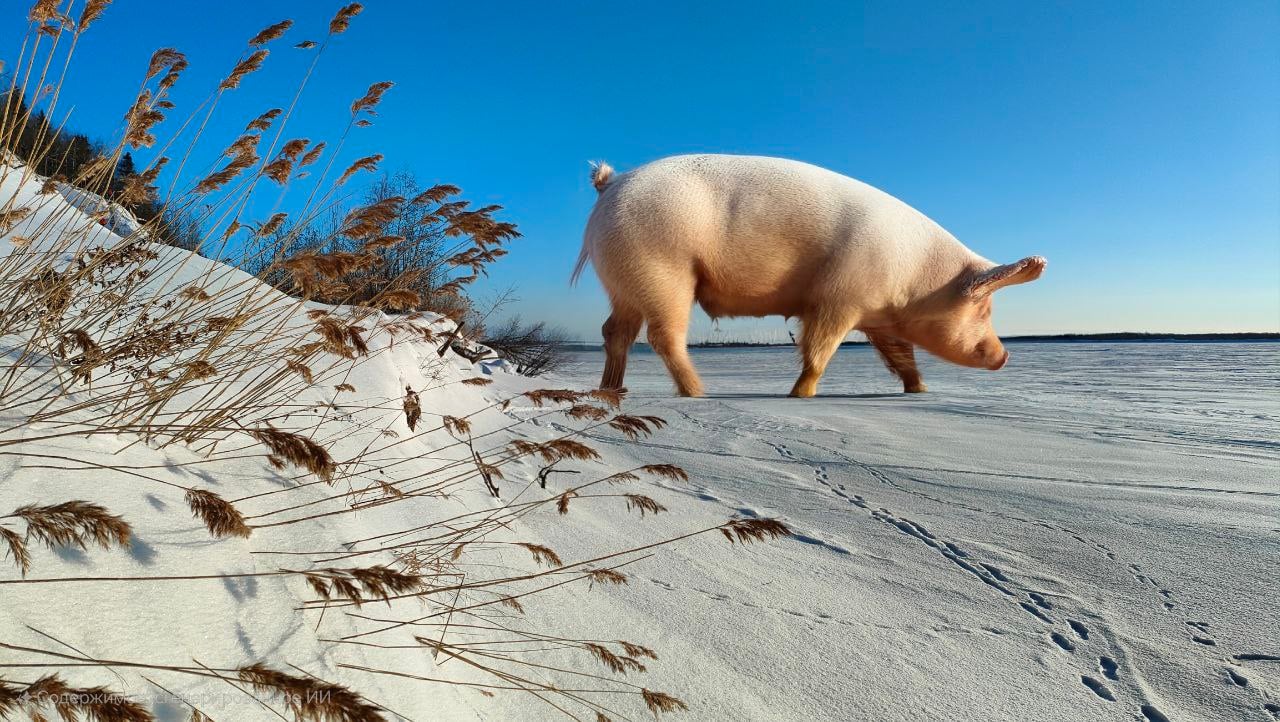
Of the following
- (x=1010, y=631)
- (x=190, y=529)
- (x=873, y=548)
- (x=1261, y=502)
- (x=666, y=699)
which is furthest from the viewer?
(x=1261, y=502)

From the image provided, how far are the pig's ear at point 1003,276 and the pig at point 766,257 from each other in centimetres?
1

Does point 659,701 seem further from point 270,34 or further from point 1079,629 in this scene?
point 270,34

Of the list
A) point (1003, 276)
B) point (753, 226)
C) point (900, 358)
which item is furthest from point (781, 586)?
point (900, 358)

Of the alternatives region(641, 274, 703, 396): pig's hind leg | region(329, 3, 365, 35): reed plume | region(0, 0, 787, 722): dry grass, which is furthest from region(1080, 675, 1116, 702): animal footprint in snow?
region(641, 274, 703, 396): pig's hind leg

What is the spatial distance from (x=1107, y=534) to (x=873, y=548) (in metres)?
0.70

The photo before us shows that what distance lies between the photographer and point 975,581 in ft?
5.32

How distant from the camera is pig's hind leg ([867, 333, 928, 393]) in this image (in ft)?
22.2

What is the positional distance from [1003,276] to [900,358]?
1.38 meters

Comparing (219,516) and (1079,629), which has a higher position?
(219,516)

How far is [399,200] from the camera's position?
203 centimetres

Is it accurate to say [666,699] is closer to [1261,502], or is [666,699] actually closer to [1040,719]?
[1040,719]

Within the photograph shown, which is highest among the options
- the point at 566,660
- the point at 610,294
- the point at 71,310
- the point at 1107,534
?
the point at 610,294

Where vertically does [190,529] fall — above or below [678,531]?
above

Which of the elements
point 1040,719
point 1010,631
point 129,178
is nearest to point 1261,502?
point 1010,631
